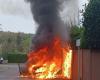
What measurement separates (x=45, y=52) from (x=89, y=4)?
6.59 m

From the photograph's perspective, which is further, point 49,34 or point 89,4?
point 49,34

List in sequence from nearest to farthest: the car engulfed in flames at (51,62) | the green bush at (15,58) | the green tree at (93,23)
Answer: the green tree at (93,23), the car engulfed in flames at (51,62), the green bush at (15,58)

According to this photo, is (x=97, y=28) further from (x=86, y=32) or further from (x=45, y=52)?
(x=45, y=52)

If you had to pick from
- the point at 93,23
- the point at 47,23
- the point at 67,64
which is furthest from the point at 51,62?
the point at 93,23

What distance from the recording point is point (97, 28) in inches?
518

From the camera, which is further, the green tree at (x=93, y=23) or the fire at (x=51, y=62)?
the fire at (x=51, y=62)

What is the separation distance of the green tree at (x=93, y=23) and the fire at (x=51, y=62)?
18.8 feet

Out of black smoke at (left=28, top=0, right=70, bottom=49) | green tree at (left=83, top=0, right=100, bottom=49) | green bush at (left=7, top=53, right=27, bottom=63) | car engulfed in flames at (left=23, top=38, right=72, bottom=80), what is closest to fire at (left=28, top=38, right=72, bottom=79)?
car engulfed in flames at (left=23, top=38, right=72, bottom=80)

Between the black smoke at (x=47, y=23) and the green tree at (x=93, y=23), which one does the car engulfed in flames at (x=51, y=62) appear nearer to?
the black smoke at (x=47, y=23)

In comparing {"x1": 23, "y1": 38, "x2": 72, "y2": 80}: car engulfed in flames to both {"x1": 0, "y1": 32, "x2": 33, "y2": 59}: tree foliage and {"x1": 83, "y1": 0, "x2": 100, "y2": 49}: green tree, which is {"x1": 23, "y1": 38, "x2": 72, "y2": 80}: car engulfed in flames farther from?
{"x1": 0, "y1": 32, "x2": 33, "y2": 59}: tree foliage

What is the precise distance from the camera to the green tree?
13.2 meters

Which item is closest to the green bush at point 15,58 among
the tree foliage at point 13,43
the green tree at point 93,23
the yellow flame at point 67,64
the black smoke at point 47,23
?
the tree foliage at point 13,43

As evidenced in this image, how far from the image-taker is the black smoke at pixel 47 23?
2042 centimetres

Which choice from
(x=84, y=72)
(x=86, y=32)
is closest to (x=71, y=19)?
(x=84, y=72)
